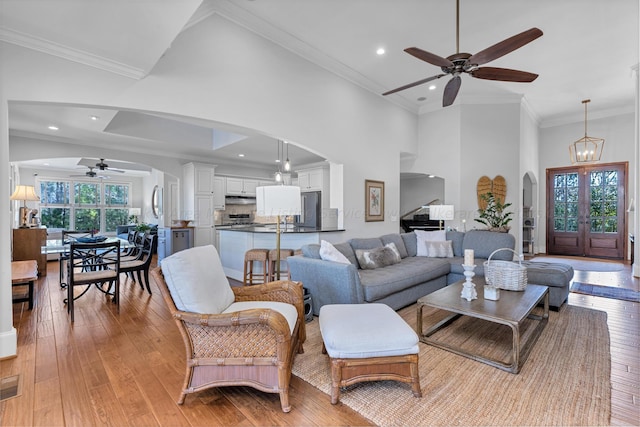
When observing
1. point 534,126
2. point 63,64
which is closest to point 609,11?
point 534,126

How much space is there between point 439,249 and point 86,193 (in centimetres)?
1076

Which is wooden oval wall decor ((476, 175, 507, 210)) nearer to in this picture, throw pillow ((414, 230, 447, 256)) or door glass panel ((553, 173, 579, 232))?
throw pillow ((414, 230, 447, 256))

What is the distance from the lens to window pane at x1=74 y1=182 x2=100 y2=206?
30.5 feet

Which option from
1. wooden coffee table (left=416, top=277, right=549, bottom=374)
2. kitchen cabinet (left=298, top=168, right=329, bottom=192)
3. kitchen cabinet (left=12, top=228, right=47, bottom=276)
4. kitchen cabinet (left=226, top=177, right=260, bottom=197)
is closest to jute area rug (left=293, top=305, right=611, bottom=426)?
wooden coffee table (left=416, top=277, right=549, bottom=374)

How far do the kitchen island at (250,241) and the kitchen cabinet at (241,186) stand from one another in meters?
2.70

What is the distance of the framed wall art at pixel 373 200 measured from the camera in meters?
5.55

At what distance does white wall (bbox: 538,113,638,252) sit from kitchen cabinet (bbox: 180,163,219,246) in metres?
8.90

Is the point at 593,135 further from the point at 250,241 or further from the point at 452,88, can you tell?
the point at 250,241

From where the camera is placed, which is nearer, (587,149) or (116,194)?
(587,149)

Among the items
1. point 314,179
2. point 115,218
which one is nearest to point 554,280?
point 314,179

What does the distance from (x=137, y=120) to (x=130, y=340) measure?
4.22m

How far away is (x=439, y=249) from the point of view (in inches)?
178

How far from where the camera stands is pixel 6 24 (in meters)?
2.10

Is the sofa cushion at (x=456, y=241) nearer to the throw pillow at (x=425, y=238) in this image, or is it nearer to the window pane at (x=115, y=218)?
the throw pillow at (x=425, y=238)
